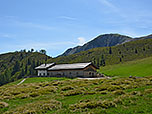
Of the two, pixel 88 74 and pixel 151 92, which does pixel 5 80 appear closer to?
pixel 88 74

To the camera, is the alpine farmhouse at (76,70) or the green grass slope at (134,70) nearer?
the green grass slope at (134,70)

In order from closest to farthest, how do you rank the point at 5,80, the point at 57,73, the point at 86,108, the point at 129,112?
the point at 129,112, the point at 86,108, the point at 57,73, the point at 5,80

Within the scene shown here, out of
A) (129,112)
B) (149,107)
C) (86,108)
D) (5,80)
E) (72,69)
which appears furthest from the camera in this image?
(5,80)

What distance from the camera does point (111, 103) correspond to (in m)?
13.8

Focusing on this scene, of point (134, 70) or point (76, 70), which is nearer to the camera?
point (76, 70)

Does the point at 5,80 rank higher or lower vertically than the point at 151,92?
lower

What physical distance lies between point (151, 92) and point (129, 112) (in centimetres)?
715

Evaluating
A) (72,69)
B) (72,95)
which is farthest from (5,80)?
(72,95)

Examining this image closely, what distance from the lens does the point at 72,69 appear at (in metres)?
66.0

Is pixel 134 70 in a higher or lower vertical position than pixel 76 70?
lower

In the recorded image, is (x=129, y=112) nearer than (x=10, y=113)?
Yes

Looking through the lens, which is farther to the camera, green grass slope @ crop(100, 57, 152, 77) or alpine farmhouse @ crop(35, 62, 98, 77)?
alpine farmhouse @ crop(35, 62, 98, 77)

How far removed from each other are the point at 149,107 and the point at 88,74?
54350 mm

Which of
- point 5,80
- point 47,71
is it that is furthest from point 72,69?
point 5,80
